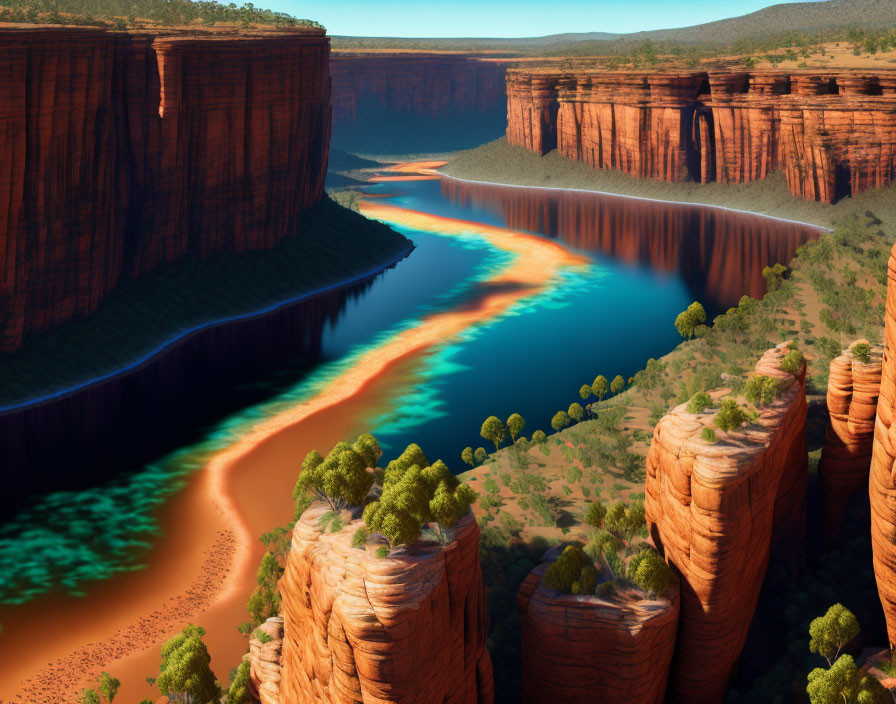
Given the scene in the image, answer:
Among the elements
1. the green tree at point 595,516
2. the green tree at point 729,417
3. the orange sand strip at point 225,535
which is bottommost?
the orange sand strip at point 225,535

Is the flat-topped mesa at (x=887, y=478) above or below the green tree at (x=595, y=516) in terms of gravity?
above

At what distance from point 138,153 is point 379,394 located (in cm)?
3148

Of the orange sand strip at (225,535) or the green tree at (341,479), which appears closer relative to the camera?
the green tree at (341,479)

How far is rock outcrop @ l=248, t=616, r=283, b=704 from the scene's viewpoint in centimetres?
3347

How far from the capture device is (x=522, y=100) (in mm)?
183125

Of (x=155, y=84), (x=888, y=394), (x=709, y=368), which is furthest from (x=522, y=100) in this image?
(x=888, y=394)

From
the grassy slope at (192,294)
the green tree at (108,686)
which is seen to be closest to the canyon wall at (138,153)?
the grassy slope at (192,294)

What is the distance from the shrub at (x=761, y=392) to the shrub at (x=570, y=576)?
864 cm

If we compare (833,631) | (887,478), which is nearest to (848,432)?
(887,478)

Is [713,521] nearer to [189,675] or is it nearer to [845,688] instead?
[845,688]

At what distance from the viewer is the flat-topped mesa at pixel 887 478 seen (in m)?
30.2

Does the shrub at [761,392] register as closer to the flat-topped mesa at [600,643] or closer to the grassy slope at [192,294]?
the flat-topped mesa at [600,643]

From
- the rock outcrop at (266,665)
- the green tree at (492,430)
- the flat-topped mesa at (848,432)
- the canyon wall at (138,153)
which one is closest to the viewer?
the rock outcrop at (266,665)

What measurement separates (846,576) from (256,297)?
65229 millimetres
